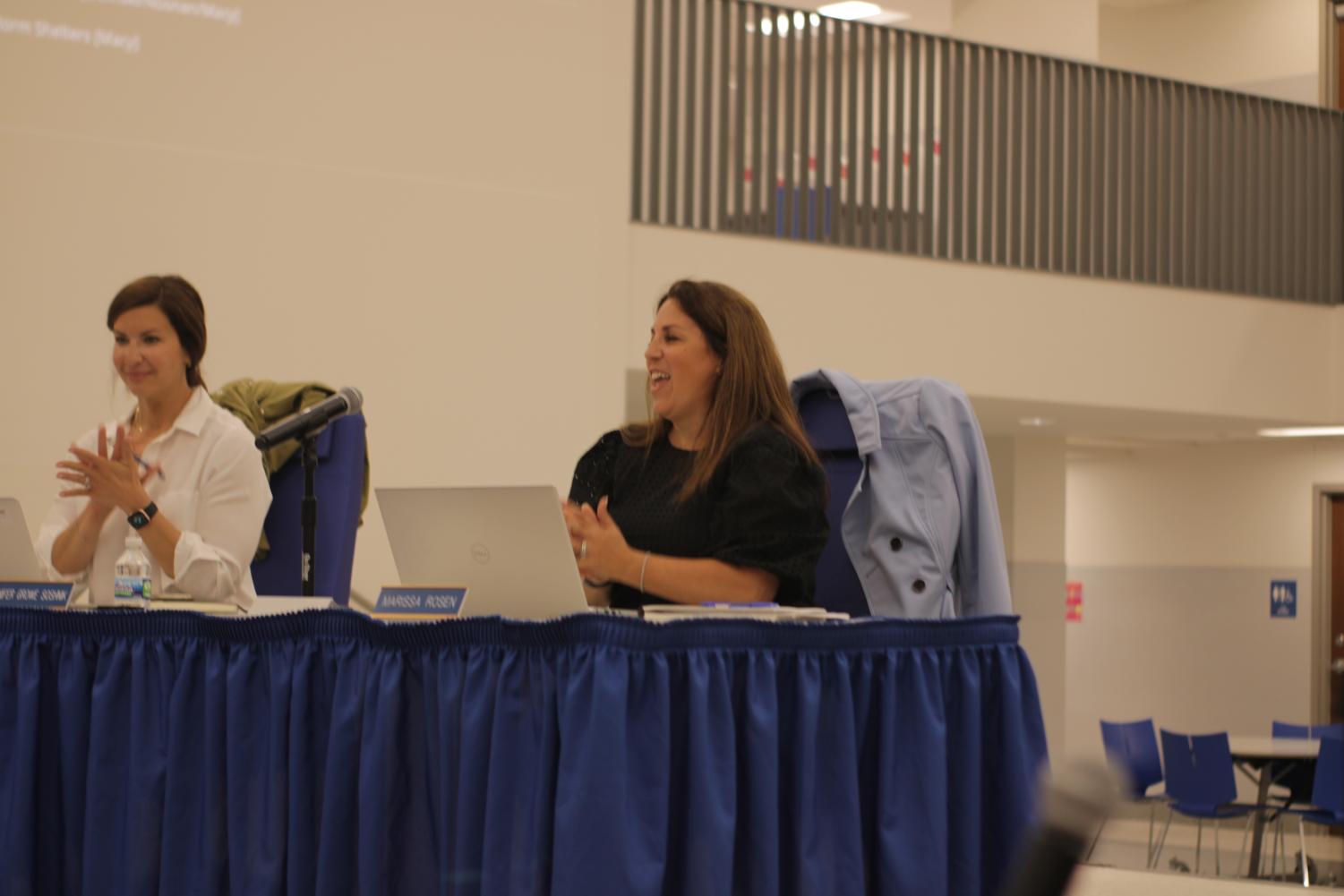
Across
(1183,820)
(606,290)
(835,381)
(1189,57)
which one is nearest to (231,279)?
(606,290)

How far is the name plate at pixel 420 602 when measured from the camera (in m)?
2.08

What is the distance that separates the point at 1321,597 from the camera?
37.0 ft

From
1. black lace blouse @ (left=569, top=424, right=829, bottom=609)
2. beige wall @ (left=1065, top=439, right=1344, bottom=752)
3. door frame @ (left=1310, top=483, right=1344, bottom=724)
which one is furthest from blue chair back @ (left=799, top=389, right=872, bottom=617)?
door frame @ (left=1310, top=483, right=1344, bottom=724)

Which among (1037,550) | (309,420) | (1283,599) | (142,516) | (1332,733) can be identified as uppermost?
(309,420)

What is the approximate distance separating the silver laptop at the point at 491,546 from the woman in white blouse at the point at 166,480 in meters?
0.63

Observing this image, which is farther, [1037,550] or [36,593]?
[1037,550]

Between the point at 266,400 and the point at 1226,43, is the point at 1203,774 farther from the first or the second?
the point at 1226,43

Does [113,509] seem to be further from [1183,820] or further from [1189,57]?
[1189,57]

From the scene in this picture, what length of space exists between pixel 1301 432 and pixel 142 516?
9.43 metres

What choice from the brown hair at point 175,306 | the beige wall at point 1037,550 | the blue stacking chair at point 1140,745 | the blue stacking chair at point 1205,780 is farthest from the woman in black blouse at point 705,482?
the beige wall at point 1037,550

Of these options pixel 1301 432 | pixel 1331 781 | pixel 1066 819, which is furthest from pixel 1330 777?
pixel 1066 819

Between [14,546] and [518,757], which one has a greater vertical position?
[14,546]

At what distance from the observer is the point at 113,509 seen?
9.30 feet

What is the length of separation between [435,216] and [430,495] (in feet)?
15.5
